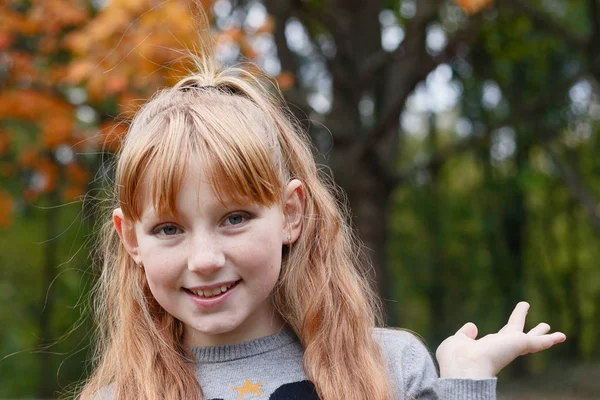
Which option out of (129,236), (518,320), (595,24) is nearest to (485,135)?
(595,24)

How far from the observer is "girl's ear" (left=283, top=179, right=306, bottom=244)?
1.87 meters

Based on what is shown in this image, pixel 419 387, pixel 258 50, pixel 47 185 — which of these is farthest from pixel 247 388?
pixel 47 185

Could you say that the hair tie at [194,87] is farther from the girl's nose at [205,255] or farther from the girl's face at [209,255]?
the girl's nose at [205,255]

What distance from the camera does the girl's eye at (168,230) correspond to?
1.72 metres

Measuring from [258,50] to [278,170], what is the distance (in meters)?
4.37

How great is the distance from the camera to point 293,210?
6.25 ft

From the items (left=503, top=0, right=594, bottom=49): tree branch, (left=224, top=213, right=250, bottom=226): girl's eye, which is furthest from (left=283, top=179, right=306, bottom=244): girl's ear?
(left=503, top=0, right=594, bottom=49): tree branch

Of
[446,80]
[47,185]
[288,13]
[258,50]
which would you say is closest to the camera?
[258,50]

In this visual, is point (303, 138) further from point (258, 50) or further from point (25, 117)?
point (25, 117)

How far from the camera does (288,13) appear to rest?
256 inches

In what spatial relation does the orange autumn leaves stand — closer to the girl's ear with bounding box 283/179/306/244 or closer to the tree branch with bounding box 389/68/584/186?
the tree branch with bounding box 389/68/584/186

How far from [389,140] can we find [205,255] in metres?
5.82

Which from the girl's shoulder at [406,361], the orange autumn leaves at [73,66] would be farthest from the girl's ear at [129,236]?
the orange autumn leaves at [73,66]

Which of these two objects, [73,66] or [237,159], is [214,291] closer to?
[237,159]
